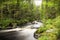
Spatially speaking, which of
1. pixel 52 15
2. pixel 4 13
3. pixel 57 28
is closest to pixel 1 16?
pixel 4 13

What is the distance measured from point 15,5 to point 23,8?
5313mm

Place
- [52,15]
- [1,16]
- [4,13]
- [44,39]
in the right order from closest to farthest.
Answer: [44,39] < [52,15] < [1,16] < [4,13]

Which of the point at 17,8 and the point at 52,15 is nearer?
the point at 52,15

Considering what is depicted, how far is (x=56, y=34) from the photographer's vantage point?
623 inches

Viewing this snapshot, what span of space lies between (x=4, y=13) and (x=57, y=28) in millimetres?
23157

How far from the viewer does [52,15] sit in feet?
107

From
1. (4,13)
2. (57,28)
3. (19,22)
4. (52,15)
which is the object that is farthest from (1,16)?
(57,28)

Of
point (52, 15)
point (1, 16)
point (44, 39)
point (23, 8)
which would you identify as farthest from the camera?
point (23, 8)

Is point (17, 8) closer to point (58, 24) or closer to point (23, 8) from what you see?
point (23, 8)

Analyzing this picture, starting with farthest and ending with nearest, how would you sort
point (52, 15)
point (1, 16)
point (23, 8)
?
point (23, 8)
point (1, 16)
point (52, 15)

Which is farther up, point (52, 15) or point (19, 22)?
point (52, 15)

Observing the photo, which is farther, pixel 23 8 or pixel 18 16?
pixel 23 8

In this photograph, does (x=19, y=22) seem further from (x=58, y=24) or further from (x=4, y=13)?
(x=58, y=24)

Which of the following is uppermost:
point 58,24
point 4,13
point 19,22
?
point 58,24
